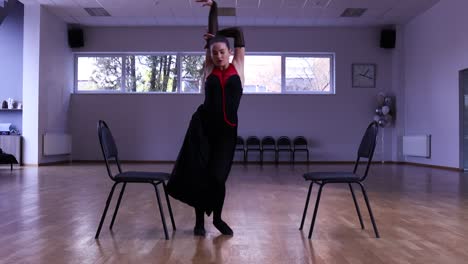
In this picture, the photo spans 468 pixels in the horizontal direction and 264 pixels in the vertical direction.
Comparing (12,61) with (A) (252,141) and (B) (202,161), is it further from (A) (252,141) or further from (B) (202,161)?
(B) (202,161)

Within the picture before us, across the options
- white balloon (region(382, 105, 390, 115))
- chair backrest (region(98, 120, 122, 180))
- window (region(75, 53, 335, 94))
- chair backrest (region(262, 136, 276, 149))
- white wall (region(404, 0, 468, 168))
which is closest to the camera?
chair backrest (region(98, 120, 122, 180))

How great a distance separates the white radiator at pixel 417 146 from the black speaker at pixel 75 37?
841 cm

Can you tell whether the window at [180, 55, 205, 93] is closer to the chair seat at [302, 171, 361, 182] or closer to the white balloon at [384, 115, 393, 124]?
the white balloon at [384, 115, 393, 124]

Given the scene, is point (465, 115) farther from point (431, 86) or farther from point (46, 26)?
point (46, 26)

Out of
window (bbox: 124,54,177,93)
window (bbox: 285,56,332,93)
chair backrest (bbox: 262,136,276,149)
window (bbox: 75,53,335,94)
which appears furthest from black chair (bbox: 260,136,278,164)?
window (bbox: 124,54,177,93)

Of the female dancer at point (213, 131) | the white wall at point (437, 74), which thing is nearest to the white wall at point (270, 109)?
the white wall at point (437, 74)

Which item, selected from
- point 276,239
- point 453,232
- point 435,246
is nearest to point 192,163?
point 276,239

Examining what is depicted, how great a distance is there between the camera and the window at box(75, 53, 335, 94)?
38.8 feet

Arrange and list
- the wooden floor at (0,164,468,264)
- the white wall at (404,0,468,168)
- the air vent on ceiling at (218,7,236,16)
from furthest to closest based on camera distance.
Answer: the air vent on ceiling at (218,7,236,16), the white wall at (404,0,468,168), the wooden floor at (0,164,468,264)

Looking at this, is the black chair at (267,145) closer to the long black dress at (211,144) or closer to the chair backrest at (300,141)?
the chair backrest at (300,141)

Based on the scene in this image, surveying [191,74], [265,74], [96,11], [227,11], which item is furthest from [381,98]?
[96,11]

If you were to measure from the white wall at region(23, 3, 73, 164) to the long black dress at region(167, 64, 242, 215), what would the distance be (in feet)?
26.6

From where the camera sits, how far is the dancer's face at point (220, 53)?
270 cm

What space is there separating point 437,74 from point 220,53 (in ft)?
27.2
